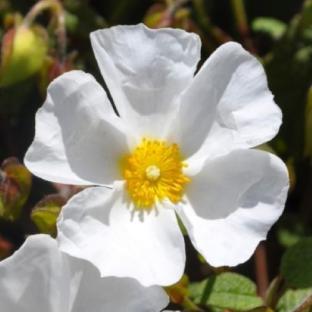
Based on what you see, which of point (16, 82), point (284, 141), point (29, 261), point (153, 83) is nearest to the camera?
point (29, 261)

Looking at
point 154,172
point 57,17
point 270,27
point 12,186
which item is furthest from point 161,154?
point 270,27

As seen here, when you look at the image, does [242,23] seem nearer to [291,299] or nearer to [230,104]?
[230,104]

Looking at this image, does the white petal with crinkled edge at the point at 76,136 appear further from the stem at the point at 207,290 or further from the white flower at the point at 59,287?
the stem at the point at 207,290

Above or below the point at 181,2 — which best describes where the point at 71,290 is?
below

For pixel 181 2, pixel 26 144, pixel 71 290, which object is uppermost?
pixel 181 2

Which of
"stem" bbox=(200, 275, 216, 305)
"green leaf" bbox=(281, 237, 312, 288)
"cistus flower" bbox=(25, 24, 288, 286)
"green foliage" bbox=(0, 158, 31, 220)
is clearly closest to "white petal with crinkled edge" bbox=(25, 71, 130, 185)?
"cistus flower" bbox=(25, 24, 288, 286)

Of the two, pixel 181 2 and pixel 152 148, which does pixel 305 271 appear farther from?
pixel 181 2

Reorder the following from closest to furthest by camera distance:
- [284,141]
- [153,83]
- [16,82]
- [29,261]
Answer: [29,261] → [153,83] → [16,82] → [284,141]

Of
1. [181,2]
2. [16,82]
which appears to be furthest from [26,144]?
[181,2]

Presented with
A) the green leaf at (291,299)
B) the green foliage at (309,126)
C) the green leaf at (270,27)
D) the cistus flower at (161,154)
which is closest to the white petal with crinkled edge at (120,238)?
the cistus flower at (161,154)
